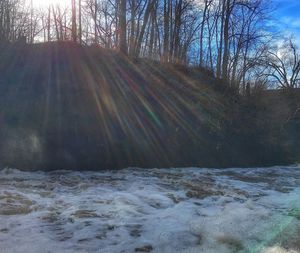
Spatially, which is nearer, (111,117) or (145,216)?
(145,216)

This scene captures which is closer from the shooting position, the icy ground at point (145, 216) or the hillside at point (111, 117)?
the icy ground at point (145, 216)

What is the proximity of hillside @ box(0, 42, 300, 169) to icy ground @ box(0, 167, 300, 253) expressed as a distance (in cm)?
331

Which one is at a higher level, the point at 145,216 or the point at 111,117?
the point at 111,117

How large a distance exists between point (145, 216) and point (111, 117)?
8932mm

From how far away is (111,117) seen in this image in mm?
14609

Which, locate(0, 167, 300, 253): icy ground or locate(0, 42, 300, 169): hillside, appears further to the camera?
locate(0, 42, 300, 169): hillside

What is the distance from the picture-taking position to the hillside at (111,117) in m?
13.4

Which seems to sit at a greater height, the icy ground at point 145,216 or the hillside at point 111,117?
the hillside at point 111,117

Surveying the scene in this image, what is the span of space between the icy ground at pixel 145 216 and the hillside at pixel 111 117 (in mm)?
3307

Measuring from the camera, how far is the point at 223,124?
663 inches

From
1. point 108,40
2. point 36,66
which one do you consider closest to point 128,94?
point 36,66

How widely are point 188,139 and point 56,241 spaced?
1109 cm

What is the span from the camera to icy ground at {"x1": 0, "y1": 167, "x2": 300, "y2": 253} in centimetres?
454

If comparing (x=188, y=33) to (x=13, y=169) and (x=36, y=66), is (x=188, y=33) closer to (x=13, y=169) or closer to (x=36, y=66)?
(x=36, y=66)
